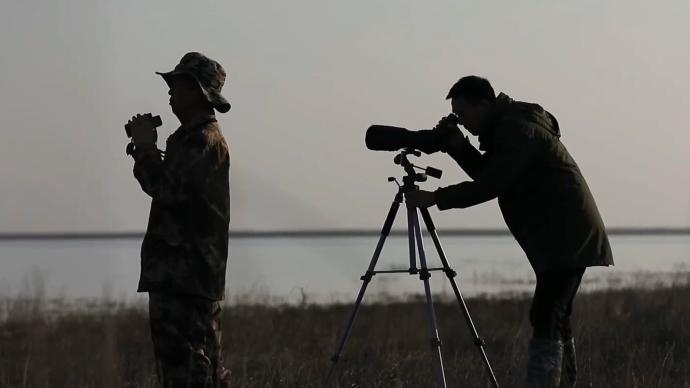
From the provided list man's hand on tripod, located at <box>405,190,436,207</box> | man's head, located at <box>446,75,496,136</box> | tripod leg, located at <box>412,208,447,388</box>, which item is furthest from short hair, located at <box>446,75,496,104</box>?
tripod leg, located at <box>412,208,447,388</box>

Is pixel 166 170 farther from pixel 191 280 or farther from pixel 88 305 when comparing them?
pixel 88 305

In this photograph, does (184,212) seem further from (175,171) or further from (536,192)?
(536,192)

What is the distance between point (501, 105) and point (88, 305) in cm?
1111

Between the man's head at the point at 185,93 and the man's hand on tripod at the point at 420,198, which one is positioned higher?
the man's head at the point at 185,93

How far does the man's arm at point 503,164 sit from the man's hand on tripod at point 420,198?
0.27 m

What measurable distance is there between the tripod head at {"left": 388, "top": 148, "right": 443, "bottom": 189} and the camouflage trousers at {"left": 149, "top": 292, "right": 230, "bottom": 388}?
1.49 meters

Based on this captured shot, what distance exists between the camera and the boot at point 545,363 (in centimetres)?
655

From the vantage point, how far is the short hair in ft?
22.0

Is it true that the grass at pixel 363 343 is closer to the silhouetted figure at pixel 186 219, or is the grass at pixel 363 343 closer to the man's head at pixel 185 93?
the silhouetted figure at pixel 186 219

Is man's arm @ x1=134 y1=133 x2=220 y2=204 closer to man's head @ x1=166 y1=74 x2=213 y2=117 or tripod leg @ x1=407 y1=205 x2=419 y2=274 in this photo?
man's head @ x1=166 y1=74 x2=213 y2=117

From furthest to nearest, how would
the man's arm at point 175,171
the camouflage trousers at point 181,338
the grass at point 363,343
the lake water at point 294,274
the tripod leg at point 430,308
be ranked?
the lake water at point 294,274
the grass at point 363,343
the tripod leg at point 430,308
the camouflage trousers at point 181,338
the man's arm at point 175,171

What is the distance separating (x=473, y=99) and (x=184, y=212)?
1597 millimetres

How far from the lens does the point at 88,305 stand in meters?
17.0

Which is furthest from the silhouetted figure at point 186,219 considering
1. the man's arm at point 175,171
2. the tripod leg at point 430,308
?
the tripod leg at point 430,308
